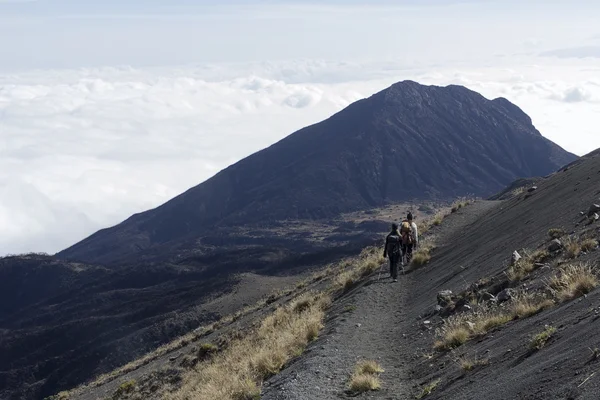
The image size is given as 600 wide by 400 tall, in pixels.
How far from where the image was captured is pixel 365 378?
975 cm

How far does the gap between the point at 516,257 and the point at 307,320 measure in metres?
4.62

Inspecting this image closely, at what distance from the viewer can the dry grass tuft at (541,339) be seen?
27.9 feet

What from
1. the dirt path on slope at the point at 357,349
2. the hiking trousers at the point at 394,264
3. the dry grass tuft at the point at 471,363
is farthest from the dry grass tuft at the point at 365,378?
the hiking trousers at the point at 394,264

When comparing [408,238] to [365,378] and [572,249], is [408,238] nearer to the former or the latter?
[572,249]

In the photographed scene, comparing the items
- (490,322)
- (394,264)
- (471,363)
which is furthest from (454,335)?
(394,264)

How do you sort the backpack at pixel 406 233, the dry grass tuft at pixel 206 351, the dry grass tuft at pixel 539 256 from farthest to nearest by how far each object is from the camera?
the dry grass tuft at pixel 206 351 → the backpack at pixel 406 233 → the dry grass tuft at pixel 539 256

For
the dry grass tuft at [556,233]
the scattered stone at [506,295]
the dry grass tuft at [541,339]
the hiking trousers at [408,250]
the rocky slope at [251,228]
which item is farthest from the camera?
the rocky slope at [251,228]

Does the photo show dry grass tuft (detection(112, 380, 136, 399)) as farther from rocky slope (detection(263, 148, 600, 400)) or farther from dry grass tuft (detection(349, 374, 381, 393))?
dry grass tuft (detection(349, 374, 381, 393))

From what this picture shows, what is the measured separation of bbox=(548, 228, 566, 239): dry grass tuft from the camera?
15.9 metres

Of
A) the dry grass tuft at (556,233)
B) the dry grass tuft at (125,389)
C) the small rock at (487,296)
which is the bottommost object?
the dry grass tuft at (125,389)

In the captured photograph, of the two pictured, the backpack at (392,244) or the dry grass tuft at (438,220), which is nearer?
the backpack at (392,244)

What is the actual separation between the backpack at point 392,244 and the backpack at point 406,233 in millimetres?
1782

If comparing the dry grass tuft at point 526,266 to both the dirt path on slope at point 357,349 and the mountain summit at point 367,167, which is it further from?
the mountain summit at point 367,167

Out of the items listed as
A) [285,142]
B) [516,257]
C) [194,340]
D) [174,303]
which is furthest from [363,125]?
[516,257]
